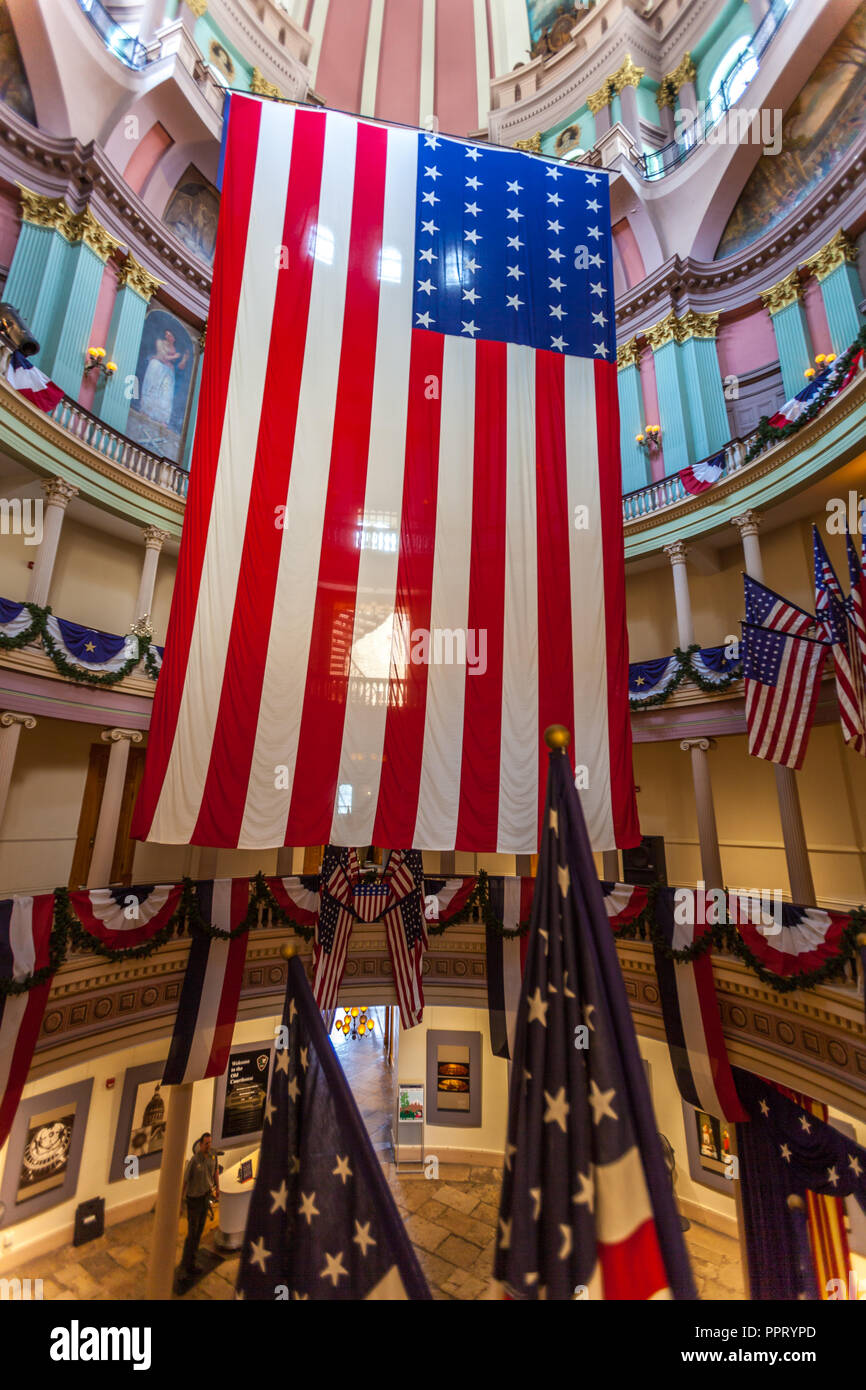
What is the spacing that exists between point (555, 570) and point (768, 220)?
13963mm

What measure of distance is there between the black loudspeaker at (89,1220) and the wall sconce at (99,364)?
1617 cm

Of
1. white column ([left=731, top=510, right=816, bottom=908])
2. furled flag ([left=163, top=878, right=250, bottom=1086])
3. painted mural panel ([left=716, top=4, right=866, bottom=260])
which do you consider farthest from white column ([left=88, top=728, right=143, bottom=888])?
painted mural panel ([left=716, top=4, right=866, bottom=260])

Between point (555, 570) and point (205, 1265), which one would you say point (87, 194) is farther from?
point (205, 1265)

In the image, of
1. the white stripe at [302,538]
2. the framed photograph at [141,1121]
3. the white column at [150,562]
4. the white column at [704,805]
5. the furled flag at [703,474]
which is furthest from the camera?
the furled flag at [703,474]

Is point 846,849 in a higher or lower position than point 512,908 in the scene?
higher

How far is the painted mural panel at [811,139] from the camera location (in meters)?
12.2

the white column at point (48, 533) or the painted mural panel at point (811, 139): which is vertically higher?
the painted mural panel at point (811, 139)

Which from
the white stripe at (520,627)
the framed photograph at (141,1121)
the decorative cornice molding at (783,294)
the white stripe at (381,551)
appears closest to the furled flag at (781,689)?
the white stripe at (520,627)

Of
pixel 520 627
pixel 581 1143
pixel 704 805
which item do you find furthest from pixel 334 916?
pixel 581 1143

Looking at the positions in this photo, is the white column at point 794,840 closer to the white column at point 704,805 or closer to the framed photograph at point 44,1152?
the white column at point 704,805

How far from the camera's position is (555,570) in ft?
22.9
